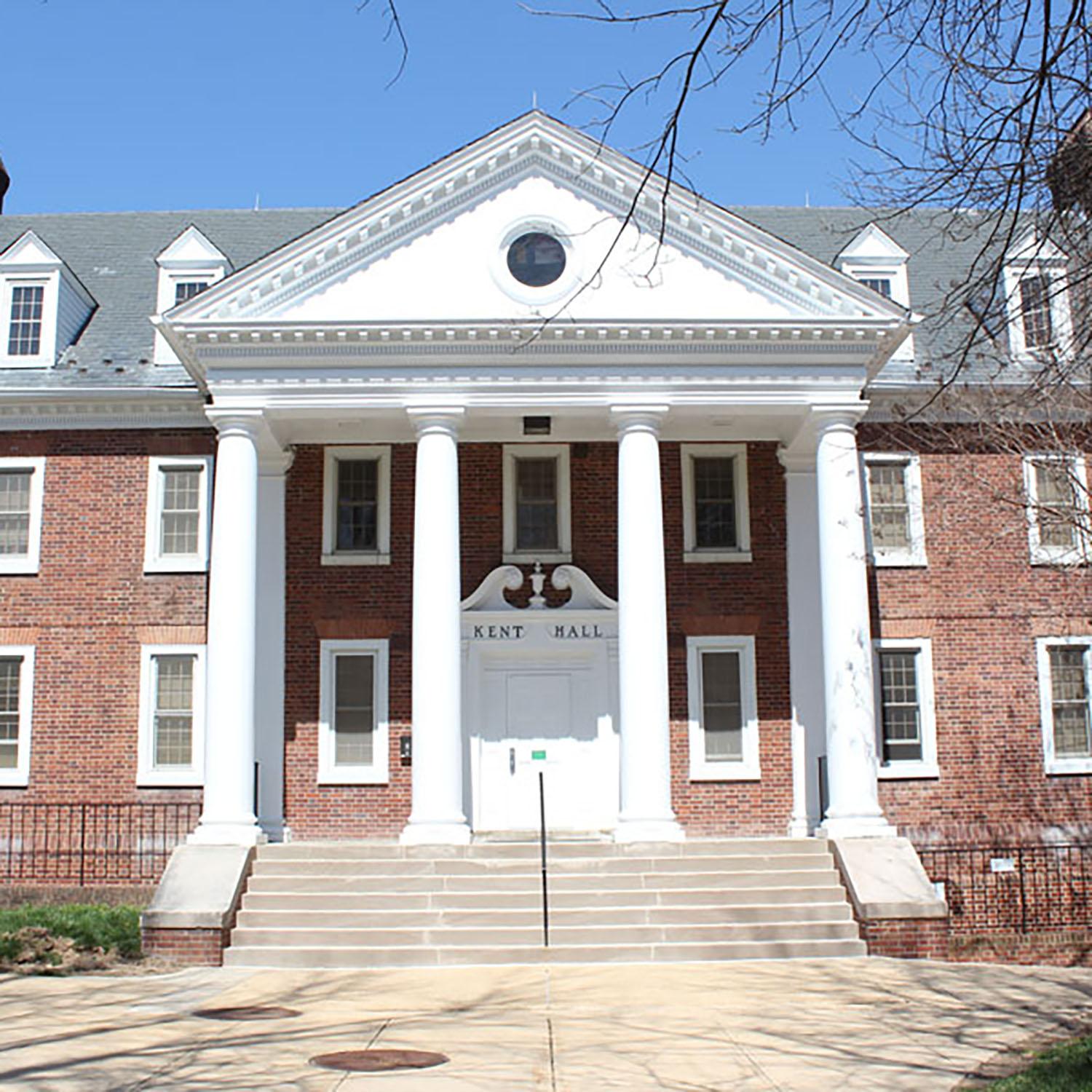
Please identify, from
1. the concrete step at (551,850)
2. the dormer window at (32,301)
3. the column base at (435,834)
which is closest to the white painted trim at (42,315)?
the dormer window at (32,301)

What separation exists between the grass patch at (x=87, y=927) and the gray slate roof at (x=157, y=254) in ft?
29.4

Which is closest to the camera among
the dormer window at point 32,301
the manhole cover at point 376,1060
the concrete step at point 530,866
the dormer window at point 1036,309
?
the dormer window at point 1036,309

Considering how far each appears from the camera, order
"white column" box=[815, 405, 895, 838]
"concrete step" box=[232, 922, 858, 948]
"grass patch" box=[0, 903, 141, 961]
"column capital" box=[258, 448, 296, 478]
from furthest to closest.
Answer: "column capital" box=[258, 448, 296, 478], "white column" box=[815, 405, 895, 838], "concrete step" box=[232, 922, 858, 948], "grass patch" box=[0, 903, 141, 961]

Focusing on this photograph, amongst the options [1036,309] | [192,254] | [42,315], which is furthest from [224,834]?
[1036,309]

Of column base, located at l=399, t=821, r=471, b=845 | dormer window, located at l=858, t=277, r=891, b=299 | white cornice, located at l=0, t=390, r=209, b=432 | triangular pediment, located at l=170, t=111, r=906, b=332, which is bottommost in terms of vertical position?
column base, located at l=399, t=821, r=471, b=845

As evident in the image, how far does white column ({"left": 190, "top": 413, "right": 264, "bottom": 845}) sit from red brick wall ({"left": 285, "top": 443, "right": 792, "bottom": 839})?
245 cm

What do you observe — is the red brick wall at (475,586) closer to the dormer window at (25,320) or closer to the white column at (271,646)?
the white column at (271,646)

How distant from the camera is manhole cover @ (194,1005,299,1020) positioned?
12.5 metres

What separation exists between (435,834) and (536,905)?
194 centimetres

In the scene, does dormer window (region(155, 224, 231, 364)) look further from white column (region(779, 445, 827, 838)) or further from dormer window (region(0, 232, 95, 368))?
white column (region(779, 445, 827, 838))

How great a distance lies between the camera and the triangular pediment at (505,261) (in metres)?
19.7

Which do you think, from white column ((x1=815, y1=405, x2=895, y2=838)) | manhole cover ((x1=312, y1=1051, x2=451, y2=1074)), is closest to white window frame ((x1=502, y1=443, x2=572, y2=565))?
white column ((x1=815, y1=405, x2=895, y2=838))

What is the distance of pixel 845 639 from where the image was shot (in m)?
19.3

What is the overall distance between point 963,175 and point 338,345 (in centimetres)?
1372
